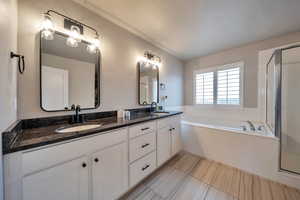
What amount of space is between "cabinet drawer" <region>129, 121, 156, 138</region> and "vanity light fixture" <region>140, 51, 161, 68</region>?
1.30m

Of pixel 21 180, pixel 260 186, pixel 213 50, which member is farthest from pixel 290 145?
pixel 21 180

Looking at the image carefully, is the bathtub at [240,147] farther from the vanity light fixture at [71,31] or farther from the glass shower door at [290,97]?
the vanity light fixture at [71,31]

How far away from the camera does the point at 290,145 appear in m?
2.08

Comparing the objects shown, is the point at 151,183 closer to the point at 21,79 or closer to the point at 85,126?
the point at 85,126

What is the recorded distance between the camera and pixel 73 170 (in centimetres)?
100

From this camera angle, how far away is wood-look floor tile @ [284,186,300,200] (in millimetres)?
1454

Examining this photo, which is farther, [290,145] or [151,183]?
[290,145]

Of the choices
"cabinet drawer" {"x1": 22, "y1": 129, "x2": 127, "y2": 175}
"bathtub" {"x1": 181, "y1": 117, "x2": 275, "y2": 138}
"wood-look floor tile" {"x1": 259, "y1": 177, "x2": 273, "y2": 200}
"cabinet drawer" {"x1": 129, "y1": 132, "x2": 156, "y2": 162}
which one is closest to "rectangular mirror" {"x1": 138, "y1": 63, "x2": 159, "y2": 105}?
"cabinet drawer" {"x1": 129, "y1": 132, "x2": 156, "y2": 162}

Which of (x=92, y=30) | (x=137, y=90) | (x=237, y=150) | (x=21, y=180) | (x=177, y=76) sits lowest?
(x=237, y=150)

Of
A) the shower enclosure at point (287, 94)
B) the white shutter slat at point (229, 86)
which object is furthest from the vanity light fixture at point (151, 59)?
the shower enclosure at point (287, 94)

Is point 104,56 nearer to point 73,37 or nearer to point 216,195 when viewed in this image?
point 73,37

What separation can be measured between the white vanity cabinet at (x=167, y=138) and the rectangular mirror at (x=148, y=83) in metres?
0.62

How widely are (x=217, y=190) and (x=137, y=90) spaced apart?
6.25 feet

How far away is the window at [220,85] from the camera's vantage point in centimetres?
286
